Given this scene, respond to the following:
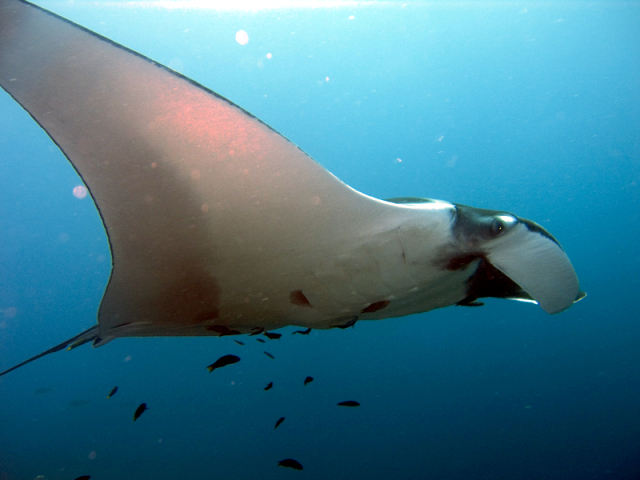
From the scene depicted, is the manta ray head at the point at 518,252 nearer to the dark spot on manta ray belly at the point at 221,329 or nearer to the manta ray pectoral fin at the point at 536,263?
the manta ray pectoral fin at the point at 536,263

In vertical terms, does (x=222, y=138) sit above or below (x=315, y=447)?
above

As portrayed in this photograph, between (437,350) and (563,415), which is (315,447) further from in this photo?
(563,415)

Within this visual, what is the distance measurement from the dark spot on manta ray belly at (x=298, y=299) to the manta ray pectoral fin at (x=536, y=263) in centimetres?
107

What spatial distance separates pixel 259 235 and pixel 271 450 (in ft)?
55.3

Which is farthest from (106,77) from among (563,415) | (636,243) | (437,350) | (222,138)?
(636,243)

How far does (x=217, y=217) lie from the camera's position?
1.52 m

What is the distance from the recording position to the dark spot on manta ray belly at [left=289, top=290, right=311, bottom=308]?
185cm

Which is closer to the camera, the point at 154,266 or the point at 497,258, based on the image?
the point at 497,258

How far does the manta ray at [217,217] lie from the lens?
3.75 feet

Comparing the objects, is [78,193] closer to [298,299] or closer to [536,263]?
[298,299]

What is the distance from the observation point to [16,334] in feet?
47.3

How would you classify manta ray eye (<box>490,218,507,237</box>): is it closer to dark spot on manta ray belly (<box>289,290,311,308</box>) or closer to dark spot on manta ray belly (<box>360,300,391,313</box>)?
dark spot on manta ray belly (<box>360,300,391,313</box>)

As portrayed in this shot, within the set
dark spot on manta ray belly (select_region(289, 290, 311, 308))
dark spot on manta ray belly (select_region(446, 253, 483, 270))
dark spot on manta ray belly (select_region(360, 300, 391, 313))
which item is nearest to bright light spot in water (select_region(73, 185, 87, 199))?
dark spot on manta ray belly (select_region(289, 290, 311, 308))

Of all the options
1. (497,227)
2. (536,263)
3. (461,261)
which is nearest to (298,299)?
(461,261)
